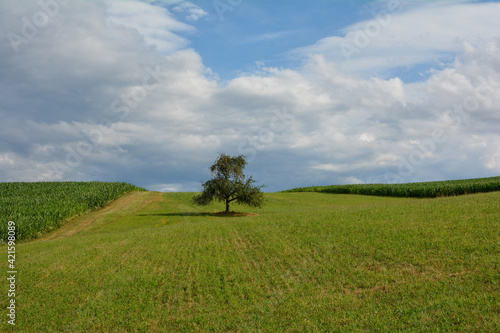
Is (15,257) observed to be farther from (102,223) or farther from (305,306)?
(305,306)

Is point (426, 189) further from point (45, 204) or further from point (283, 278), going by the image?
point (45, 204)

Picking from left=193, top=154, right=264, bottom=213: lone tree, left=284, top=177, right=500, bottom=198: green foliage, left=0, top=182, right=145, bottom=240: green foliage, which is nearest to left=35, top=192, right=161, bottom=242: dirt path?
left=0, top=182, right=145, bottom=240: green foliage

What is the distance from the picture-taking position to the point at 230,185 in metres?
47.3

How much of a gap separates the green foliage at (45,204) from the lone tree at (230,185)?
16693mm

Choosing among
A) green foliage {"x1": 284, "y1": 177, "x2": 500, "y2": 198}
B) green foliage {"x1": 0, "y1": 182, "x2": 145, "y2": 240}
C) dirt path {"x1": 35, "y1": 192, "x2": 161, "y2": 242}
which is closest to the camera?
green foliage {"x1": 0, "y1": 182, "x2": 145, "y2": 240}

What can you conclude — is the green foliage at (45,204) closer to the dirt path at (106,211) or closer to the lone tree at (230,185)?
the dirt path at (106,211)

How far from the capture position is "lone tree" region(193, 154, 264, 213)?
155ft

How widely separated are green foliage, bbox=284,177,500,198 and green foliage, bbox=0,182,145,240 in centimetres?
4407

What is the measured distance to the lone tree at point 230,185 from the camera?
155ft

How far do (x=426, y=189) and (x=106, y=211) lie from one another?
52662 millimetres

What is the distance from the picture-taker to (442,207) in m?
30.5

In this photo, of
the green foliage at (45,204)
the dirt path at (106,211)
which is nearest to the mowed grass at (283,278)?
the dirt path at (106,211)

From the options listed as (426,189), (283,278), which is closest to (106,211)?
(283,278)

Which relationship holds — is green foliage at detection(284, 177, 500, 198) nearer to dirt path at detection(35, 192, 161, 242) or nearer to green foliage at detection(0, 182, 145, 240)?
dirt path at detection(35, 192, 161, 242)
